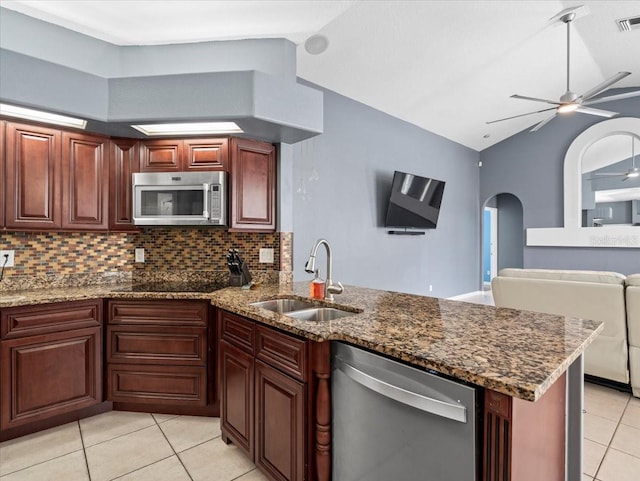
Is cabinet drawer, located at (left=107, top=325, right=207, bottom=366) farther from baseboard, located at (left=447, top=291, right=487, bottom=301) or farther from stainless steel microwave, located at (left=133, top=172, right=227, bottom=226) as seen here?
baseboard, located at (left=447, top=291, right=487, bottom=301)

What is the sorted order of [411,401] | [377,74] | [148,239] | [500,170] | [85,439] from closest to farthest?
[411,401], [85,439], [148,239], [377,74], [500,170]

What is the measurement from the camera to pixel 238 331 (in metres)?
1.91

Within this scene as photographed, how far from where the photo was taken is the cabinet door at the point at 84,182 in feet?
8.37

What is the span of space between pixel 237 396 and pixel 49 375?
1.35 m

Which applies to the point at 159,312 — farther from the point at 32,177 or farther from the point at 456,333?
the point at 456,333

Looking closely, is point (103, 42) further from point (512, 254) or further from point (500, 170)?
point (512, 254)

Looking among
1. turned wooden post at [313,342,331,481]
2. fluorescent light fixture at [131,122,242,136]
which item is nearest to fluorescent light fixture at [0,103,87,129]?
fluorescent light fixture at [131,122,242,136]

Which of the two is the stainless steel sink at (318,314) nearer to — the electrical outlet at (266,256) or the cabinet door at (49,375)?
the electrical outlet at (266,256)

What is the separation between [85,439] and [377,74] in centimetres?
434

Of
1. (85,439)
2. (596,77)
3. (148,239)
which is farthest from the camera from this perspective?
(596,77)

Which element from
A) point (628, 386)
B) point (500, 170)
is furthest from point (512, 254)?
point (628, 386)

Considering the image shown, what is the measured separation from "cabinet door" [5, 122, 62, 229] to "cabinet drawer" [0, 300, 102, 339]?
2.04ft

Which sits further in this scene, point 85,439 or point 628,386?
point 628,386

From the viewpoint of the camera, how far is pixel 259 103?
2406mm
